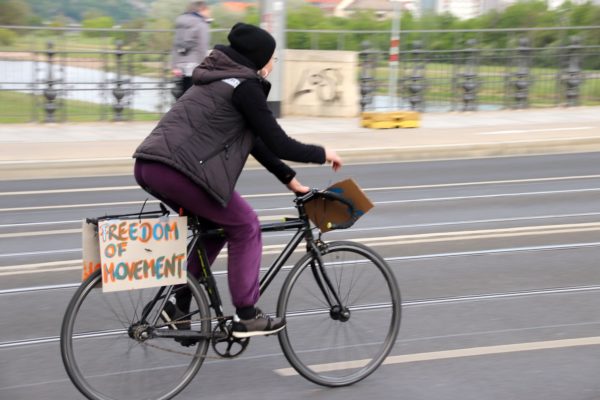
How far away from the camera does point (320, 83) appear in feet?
62.5

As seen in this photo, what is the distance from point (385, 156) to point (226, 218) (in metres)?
10.6

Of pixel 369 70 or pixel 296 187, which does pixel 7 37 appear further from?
pixel 296 187

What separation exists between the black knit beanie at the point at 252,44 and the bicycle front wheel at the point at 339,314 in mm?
969

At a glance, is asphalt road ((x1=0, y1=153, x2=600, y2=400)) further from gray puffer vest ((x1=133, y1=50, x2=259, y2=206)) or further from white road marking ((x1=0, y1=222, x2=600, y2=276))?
gray puffer vest ((x1=133, y1=50, x2=259, y2=206))

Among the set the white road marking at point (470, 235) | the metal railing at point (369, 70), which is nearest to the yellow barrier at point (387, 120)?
the metal railing at point (369, 70)

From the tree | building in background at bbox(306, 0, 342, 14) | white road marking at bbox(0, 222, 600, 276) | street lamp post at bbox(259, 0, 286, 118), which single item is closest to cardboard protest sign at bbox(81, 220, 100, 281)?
white road marking at bbox(0, 222, 600, 276)

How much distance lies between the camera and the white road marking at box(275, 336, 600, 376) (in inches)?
207

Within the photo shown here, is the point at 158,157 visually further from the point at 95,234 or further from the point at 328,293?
the point at 328,293

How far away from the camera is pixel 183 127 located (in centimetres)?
456

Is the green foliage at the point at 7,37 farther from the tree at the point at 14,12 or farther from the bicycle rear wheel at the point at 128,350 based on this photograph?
the bicycle rear wheel at the point at 128,350

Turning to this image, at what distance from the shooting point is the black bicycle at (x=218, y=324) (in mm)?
4664

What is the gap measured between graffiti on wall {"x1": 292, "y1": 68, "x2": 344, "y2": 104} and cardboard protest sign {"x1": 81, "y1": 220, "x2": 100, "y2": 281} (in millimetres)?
14587

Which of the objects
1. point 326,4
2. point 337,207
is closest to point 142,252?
point 337,207

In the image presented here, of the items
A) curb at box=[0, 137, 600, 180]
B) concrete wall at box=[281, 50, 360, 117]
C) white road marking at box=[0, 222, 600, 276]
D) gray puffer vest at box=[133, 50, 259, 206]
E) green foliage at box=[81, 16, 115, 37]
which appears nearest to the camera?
gray puffer vest at box=[133, 50, 259, 206]
